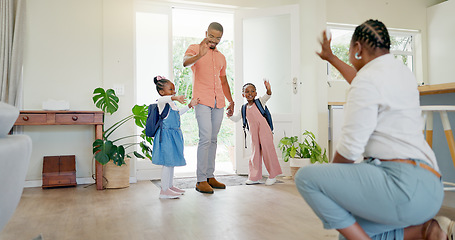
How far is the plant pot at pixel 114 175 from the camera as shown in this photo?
11.8 ft

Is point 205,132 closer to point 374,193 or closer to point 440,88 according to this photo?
point 440,88

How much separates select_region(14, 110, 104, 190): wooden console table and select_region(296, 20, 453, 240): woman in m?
2.75

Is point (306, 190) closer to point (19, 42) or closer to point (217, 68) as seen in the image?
point (217, 68)

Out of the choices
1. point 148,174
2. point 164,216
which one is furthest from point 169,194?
point 148,174

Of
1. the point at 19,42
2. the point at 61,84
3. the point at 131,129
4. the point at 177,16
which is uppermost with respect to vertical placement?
the point at 177,16

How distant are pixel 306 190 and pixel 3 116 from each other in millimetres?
957

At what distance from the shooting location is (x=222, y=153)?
298 inches

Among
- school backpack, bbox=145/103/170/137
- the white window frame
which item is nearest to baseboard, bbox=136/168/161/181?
school backpack, bbox=145/103/170/137

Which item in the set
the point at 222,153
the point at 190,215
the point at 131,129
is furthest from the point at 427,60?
the point at 190,215

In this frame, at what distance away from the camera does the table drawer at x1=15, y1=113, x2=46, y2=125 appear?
3423mm

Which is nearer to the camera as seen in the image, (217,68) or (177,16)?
(217,68)

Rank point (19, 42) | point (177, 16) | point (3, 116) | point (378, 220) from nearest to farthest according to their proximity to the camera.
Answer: point (3, 116)
point (378, 220)
point (19, 42)
point (177, 16)

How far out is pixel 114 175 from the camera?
3.61 metres

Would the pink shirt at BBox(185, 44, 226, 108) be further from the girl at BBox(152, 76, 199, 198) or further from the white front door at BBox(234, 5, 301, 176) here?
the white front door at BBox(234, 5, 301, 176)
